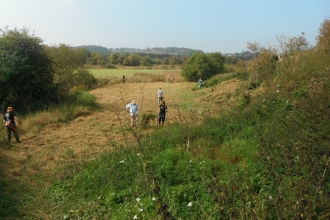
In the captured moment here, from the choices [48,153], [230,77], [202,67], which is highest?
[202,67]

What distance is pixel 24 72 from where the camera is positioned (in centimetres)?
1781

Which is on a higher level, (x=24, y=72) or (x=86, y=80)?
(x=24, y=72)

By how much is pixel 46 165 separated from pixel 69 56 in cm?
1798

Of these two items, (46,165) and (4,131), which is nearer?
(46,165)

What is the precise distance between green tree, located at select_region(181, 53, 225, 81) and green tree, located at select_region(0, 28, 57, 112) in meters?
23.3

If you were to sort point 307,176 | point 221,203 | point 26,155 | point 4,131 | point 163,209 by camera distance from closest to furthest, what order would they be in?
point 163,209, point 221,203, point 307,176, point 26,155, point 4,131

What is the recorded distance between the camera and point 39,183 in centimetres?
788

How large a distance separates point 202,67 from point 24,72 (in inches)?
996

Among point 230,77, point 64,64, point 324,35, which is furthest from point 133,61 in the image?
point 324,35

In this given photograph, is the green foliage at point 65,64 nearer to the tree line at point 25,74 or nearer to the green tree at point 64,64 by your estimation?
the green tree at point 64,64

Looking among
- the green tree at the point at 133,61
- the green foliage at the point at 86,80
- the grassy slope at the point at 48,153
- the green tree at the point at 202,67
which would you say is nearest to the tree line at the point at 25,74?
the grassy slope at the point at 48,153

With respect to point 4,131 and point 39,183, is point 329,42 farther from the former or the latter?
point 4,131

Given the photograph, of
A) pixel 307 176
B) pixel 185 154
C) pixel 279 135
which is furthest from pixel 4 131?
pixel 307 176

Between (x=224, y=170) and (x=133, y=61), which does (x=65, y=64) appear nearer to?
(x=224, y=170)
